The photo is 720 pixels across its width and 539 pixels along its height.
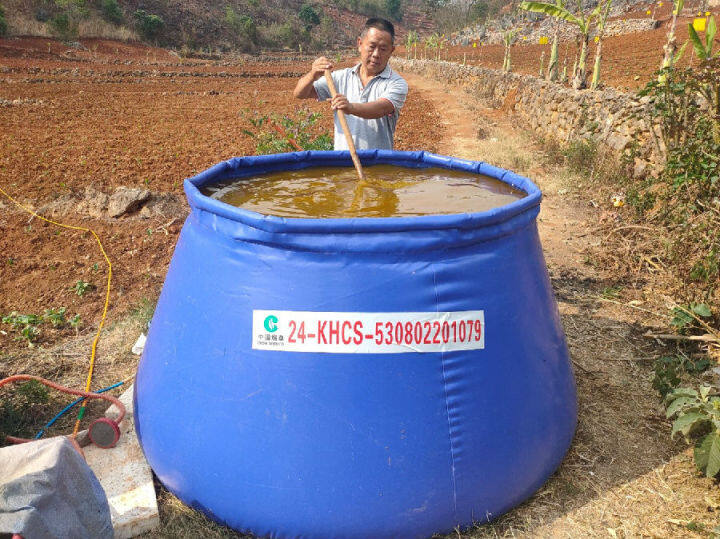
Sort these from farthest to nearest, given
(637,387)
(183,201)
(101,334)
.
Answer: (183,201)
(101,334)
(637,387)

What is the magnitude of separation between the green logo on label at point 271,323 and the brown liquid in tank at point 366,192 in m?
0.46

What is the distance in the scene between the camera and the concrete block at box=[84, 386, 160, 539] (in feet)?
6.59

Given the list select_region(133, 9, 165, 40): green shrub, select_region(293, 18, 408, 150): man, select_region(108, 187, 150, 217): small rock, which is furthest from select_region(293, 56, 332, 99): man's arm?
select_region(133, 9, 165, 40): green shrub

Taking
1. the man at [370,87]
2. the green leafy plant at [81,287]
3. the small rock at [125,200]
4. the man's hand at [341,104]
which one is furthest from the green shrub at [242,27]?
the man's hand at [341,104]

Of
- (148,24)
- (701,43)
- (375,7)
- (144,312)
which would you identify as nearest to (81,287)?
(144,312)

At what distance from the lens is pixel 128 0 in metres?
43.8

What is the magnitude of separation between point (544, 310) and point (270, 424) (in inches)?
44.7

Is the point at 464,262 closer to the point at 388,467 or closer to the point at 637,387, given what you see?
the point at 388,467

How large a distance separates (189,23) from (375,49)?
47.0 metres

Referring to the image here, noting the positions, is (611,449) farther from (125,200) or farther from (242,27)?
(242,27)

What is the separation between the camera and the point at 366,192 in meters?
2.50

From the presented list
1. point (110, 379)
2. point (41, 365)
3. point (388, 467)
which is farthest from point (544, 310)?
point (41, 365)

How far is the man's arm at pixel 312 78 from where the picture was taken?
10.1 feet

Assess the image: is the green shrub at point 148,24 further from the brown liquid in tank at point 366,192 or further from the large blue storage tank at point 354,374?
the large blue storage tank at point 354,374
